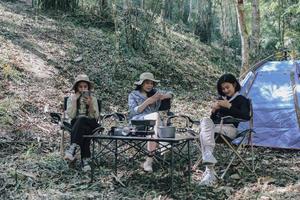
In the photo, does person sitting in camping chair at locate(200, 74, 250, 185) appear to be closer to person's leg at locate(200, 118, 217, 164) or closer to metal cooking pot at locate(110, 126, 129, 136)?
person's leg at locate(200, 118, 217, 164)

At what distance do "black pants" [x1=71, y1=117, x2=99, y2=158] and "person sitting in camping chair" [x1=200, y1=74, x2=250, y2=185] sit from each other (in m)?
1.26

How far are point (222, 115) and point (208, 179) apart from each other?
92cm

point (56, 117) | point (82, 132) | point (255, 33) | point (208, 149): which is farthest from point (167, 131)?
point (255, 33)

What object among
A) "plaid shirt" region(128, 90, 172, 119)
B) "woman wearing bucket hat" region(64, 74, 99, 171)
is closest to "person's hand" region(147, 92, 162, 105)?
"plaid shirt" region(128, 90, 172, 119)

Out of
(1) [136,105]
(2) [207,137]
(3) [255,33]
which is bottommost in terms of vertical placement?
(2) [207,137]

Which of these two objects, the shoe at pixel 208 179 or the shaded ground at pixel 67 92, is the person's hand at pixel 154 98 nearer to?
the shaded ground at pixel 67 92

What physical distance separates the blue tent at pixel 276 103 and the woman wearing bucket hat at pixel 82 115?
2.38 meters

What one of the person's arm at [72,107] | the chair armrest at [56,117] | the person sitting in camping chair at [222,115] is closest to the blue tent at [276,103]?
the person sitting in camping chair at [222,115]

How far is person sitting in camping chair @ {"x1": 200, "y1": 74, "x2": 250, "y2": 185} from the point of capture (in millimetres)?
4738

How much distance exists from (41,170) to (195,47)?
12870 mm

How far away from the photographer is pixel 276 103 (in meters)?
6.45

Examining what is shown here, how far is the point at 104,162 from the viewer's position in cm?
548

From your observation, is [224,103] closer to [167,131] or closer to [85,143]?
[167,131]

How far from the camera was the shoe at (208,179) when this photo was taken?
182 inches
